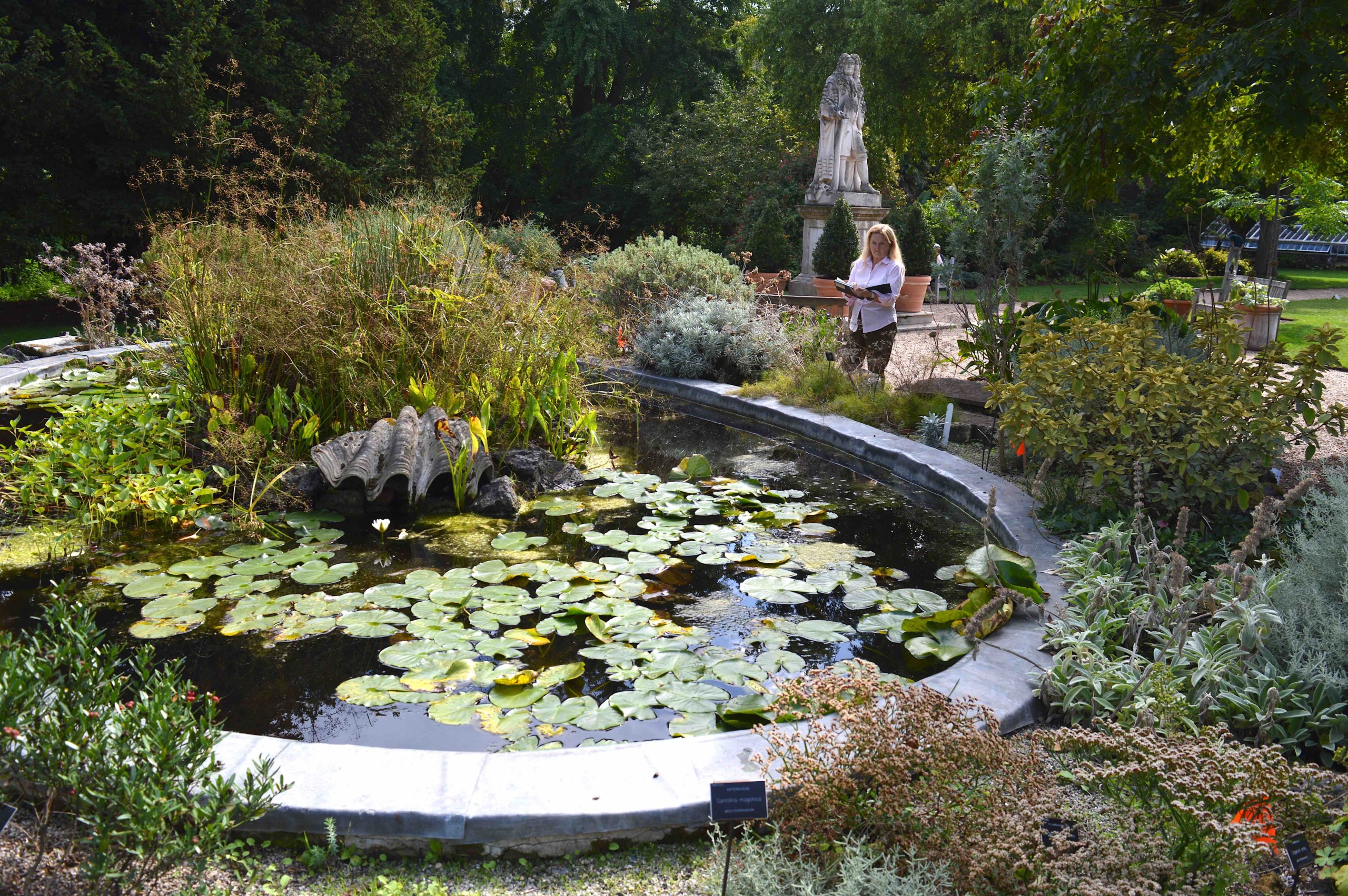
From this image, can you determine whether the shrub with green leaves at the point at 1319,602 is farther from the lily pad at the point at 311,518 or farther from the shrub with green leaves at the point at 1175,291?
the shrub with green leaves at the point at 1175,291

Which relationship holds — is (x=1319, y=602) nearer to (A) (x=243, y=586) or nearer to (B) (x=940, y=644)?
(B) (x=940, y=644)

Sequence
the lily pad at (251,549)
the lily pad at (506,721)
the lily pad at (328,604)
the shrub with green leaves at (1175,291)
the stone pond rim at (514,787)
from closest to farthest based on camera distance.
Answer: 1. the stone pond rim at (514,787)
2. the lily pad at (506,721)
3. the lily pad at (328,604)
4. the lily pad at (251,549)
5. the shrub with green leaves at (1175,291)

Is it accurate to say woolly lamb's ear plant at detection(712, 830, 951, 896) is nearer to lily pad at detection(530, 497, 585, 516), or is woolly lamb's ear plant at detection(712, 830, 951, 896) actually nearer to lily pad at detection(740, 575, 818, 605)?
lily pad at detection(740, 575, 818, 605)

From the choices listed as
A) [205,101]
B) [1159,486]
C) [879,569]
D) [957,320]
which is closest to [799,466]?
[879,569]

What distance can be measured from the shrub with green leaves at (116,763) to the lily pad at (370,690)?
2.91 ft

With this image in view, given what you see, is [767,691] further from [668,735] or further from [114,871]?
[114,871]

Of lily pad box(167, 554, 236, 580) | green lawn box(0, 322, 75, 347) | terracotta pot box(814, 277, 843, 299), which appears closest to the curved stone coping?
green lawn box(0, 322, 75, 347)

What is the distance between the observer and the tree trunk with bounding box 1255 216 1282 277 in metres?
16.9

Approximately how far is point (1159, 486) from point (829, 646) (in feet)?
5.63

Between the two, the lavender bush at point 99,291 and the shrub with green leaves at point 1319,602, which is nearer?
the shrub with green leaves at point 1319,602

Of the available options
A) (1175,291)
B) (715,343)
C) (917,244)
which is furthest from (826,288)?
(715,343)

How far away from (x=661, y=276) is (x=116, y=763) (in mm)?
8433

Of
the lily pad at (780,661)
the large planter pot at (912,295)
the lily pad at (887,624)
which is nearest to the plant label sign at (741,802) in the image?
the lily pad at (780,661)

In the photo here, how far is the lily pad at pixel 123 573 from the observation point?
384 cm
